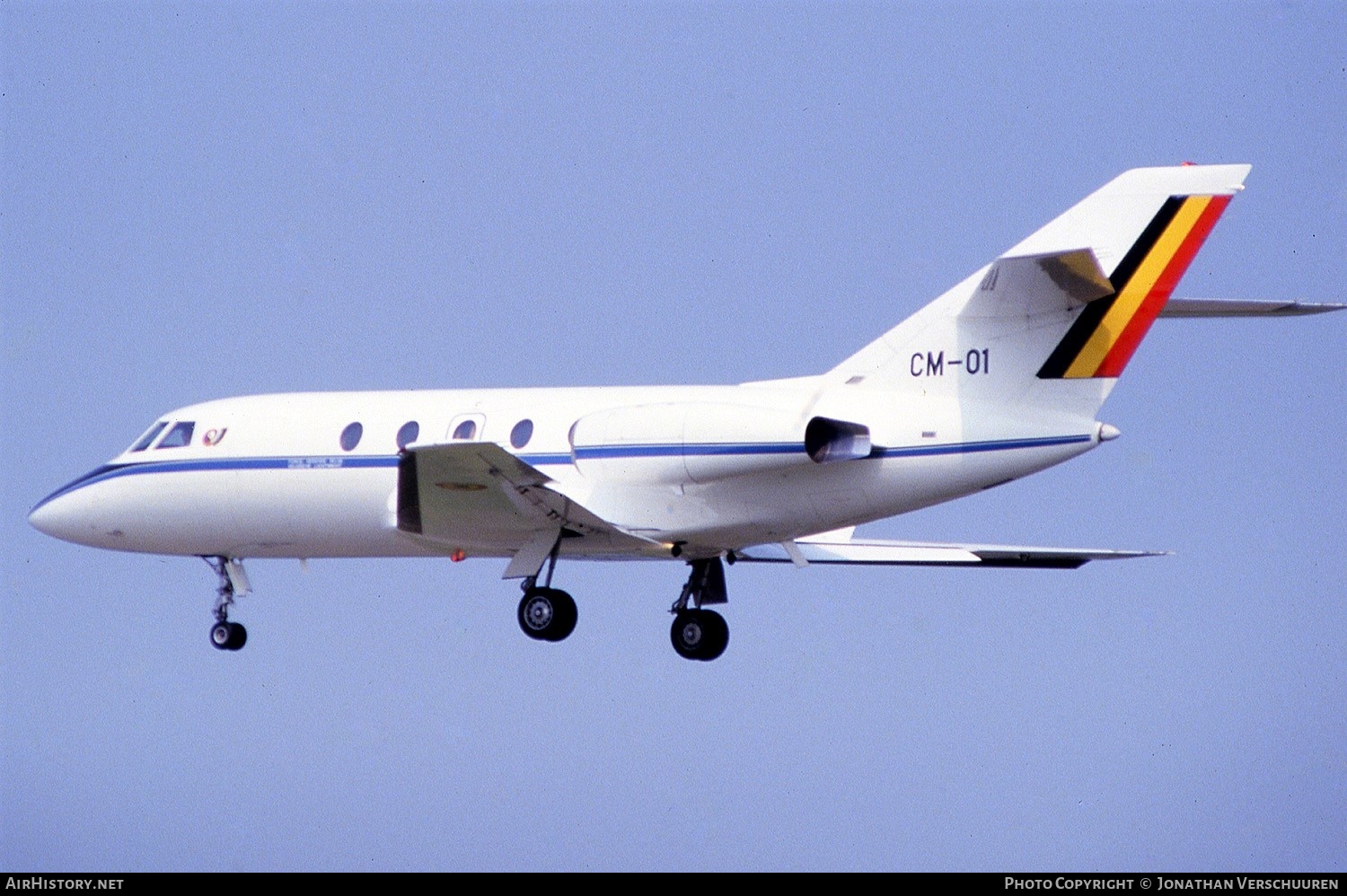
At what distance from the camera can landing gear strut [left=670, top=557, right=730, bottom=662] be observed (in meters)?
24.7

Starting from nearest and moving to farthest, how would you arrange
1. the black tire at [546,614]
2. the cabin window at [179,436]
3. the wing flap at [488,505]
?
the wing flap at [488,505] → the black tire at [546,614] → the cabin window at [179,436]

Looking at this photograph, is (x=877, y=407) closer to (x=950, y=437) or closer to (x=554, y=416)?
(x=950, y=437)

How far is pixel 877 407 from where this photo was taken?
22.1 metres

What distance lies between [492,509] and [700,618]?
279cm

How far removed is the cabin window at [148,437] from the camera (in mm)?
26891

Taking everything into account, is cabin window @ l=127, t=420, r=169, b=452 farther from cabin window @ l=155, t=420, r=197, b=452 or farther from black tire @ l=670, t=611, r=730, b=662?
black tire @ l=670, t=611, r=730, b=662

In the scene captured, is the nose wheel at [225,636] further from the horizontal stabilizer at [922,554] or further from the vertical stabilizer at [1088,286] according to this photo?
the vertical stabilizer at [1088,286]

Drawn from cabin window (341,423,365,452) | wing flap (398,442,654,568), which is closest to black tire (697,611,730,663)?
wing flap (398,442,654,568)

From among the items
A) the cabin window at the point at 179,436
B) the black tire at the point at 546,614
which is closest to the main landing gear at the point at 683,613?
the black tire at the point at 546,614

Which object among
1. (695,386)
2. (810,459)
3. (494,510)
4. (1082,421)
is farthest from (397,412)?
(1082,421)

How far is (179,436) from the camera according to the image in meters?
26.6

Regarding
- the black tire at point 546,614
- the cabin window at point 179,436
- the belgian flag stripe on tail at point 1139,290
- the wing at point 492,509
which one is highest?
the cabin window at point 179,436

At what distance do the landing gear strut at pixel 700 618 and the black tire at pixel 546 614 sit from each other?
54.8 inches

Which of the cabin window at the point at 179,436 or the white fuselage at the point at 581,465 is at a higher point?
the cabin window at the point at 179,436
